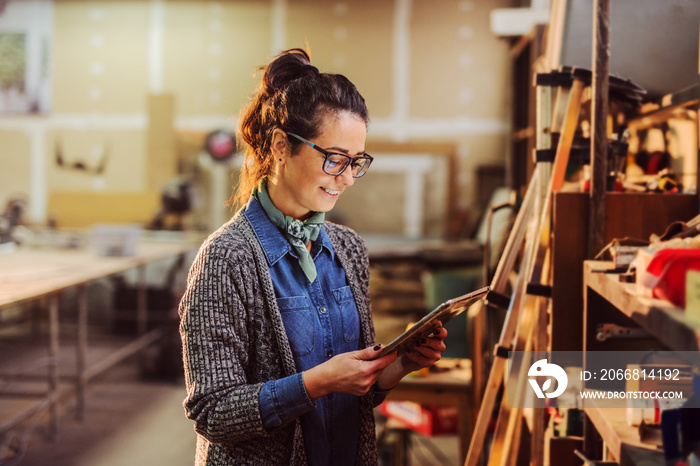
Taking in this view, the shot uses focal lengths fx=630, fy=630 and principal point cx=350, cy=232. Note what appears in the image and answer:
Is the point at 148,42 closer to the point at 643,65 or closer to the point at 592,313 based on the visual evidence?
the point at 643,65

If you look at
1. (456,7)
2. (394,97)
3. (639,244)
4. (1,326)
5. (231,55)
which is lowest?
(1,326)

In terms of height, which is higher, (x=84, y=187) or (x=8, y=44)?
(x=8, y=44)

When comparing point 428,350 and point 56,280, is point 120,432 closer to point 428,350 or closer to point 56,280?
point 56,280

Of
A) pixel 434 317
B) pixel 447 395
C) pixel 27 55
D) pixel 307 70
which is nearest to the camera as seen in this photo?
pixel 434 317

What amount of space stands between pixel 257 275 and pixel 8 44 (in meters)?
6.77

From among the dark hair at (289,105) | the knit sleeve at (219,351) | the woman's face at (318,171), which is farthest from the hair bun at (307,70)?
the knit sleeve at (219,351)

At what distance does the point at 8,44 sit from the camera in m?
6.73

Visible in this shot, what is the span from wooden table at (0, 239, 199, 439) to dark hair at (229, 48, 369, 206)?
167 cm

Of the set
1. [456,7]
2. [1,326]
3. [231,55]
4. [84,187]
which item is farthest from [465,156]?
[1,326]

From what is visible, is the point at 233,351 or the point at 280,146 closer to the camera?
the point at 233,351

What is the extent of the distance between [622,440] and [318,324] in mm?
635

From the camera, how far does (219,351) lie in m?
1.21

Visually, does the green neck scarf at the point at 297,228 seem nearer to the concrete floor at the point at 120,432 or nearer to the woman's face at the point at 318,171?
the woman's face at the point at 318,171

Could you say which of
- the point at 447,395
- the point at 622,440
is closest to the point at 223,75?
the point at 447,395
